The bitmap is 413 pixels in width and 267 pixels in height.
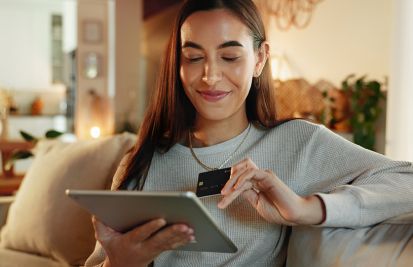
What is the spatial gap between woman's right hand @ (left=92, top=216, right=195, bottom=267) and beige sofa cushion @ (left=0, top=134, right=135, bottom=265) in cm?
71

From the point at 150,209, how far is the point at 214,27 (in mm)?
472

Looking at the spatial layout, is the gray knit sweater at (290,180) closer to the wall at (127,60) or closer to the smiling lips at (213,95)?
the smiling lips at (213,95)

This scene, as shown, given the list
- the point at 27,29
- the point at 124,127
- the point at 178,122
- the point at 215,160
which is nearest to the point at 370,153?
the point at 215,160

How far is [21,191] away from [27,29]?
22.2 ft

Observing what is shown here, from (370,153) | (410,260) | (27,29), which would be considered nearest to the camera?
(410,260)

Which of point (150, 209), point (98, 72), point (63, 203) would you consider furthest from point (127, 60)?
point (150, 209)

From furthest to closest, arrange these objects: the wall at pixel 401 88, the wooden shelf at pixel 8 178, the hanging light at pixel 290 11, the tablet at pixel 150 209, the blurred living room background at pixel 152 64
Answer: the hanging light at pixel 290 11 < the blurred living room background at pixel 152 64 < the wooden shelf at pixel 8 178 < the wall at pixel 401 88 < the tablet at pixel 150 209

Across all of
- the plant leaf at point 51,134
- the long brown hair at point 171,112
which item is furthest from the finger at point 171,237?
the plant leaf at point 51,134

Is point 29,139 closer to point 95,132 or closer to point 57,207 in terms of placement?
point 57,207

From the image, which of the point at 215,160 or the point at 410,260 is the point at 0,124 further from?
the point at 410,260

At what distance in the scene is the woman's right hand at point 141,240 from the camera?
0.90 m

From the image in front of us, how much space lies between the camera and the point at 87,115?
6.02 metres

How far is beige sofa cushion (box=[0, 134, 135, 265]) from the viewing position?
176 cm

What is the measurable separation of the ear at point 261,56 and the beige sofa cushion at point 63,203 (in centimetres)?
72
